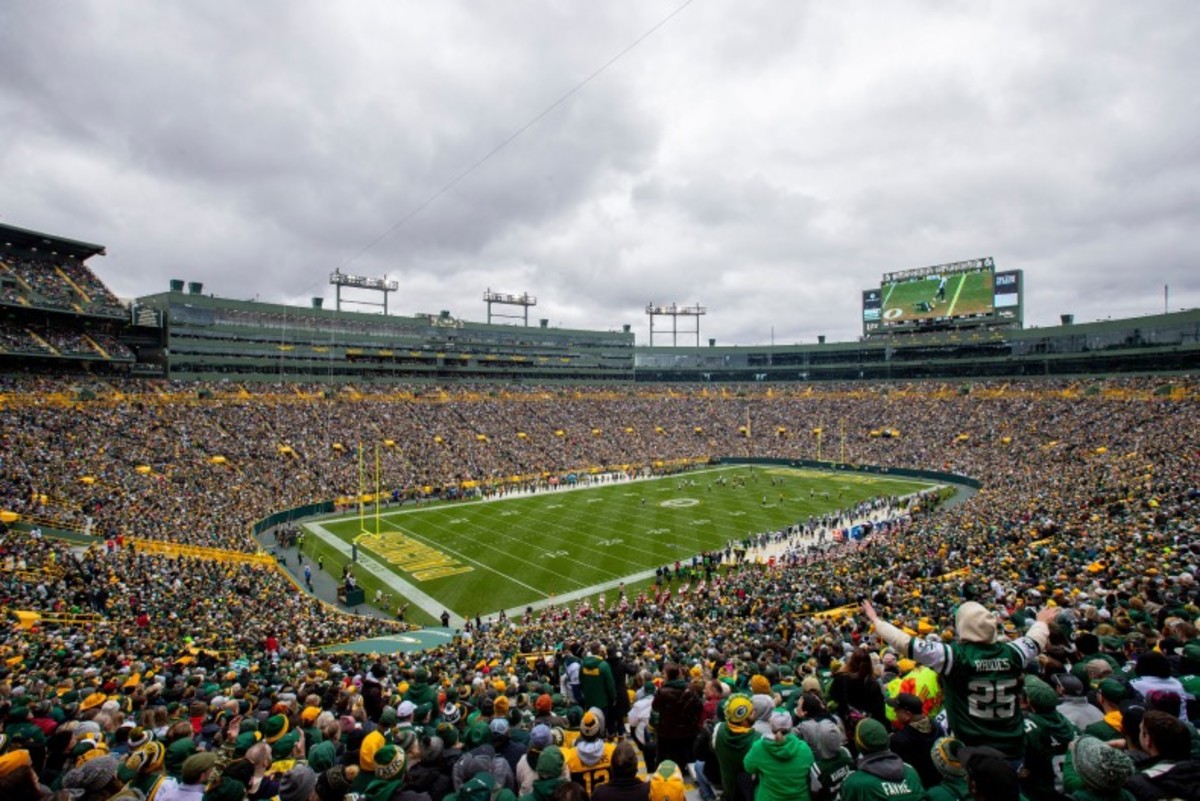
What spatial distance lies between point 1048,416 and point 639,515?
4258 centimetres

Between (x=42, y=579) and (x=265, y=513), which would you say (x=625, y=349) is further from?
(x=42, y=579)

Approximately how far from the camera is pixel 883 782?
3275mm

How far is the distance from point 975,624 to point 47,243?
2544 inches

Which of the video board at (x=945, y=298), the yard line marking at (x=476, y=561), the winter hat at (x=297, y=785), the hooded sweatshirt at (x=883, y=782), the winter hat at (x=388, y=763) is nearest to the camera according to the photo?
the hooded sweatshirt at (x=883, y=782)

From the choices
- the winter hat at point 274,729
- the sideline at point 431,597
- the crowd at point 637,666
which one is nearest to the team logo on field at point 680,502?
the sideline at point 431,597

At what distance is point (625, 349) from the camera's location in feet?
325

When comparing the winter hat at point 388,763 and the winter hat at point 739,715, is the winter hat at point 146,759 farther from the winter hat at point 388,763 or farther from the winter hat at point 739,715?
the winter hat at point 739,715

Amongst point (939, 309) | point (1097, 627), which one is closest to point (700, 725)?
point (1097, 627)

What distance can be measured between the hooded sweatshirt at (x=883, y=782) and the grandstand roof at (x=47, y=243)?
62673mm

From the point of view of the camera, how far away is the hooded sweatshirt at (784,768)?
12.4ft

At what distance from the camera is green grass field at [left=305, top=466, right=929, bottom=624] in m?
26.1

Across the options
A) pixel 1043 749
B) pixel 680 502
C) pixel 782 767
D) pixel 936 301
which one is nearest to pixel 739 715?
pixel 782 767

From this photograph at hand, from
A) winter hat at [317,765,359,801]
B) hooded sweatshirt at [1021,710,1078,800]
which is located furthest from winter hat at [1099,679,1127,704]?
winter hat at [317,765,359,801]

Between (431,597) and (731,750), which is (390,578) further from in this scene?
(731,750)
